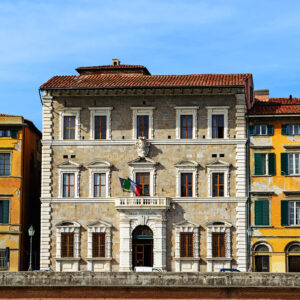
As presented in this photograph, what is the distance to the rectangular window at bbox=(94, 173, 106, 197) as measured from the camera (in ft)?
198

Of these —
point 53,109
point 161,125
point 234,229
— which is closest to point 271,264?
point 234,229

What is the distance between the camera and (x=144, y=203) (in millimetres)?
59375

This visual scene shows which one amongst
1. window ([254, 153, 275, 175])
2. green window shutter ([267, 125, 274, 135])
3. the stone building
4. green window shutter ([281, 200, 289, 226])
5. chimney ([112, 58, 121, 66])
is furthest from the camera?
chimney ([112, 58, 121, 66])

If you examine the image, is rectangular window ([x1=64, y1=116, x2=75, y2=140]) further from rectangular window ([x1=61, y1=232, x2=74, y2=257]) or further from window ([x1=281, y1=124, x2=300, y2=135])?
window ([x1=281, y1=124, x2=300, y2=135])

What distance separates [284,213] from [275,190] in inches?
59.5

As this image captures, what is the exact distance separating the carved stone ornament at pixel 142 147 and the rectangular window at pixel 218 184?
4443 mm

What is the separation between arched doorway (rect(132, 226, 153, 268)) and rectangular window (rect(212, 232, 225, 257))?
3.87m

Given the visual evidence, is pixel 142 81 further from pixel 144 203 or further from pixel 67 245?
pixel 67 245

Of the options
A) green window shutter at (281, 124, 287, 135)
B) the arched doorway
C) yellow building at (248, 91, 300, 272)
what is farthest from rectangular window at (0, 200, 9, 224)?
green window shutter at (281, 124, 287, 135)

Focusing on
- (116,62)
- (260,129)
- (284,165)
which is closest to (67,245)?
(260,129)

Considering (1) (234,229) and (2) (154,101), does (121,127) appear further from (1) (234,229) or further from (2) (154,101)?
(1) (234,229)

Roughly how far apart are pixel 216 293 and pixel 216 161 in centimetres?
1416

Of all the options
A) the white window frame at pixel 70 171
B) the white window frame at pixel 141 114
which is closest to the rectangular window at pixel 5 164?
the white window frame at pixel 70 171

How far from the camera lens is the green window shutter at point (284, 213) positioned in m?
59.1
